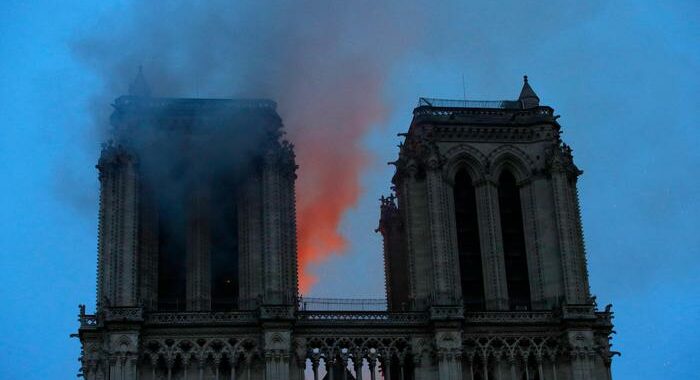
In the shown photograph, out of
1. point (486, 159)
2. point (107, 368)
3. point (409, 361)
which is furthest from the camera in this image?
point (486, 159)

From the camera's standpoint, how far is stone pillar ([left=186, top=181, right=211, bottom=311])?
65562 millimetres

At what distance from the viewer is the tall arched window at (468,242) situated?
69.1 m

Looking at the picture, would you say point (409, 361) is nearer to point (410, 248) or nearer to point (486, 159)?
point (410, 248)

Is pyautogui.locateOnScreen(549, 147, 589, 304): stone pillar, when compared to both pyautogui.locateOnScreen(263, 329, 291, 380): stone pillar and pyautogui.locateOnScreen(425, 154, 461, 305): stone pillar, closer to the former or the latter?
pyautogui.locateOnScreen(425, 154, 461, 305): stone pillar

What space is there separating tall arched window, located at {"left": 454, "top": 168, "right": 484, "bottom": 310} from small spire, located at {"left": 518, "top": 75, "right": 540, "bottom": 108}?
19.0ft

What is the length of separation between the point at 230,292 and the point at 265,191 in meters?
5.37

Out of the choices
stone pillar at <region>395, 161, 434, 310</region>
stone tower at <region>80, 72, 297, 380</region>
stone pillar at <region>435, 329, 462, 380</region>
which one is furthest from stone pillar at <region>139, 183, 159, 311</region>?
stone pillar at <region>435, 329, 462, 380</region>

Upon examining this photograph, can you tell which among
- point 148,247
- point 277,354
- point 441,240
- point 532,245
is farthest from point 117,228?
point 532,245

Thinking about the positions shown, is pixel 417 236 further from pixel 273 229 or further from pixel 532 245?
pixel 273 229

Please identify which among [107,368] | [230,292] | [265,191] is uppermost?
[265,191]

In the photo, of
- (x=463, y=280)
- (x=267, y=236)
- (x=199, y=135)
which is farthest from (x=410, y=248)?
(x=199, y=135)

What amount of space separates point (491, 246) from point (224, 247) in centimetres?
1373

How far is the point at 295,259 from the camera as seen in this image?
217 feet

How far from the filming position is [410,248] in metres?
68.2
